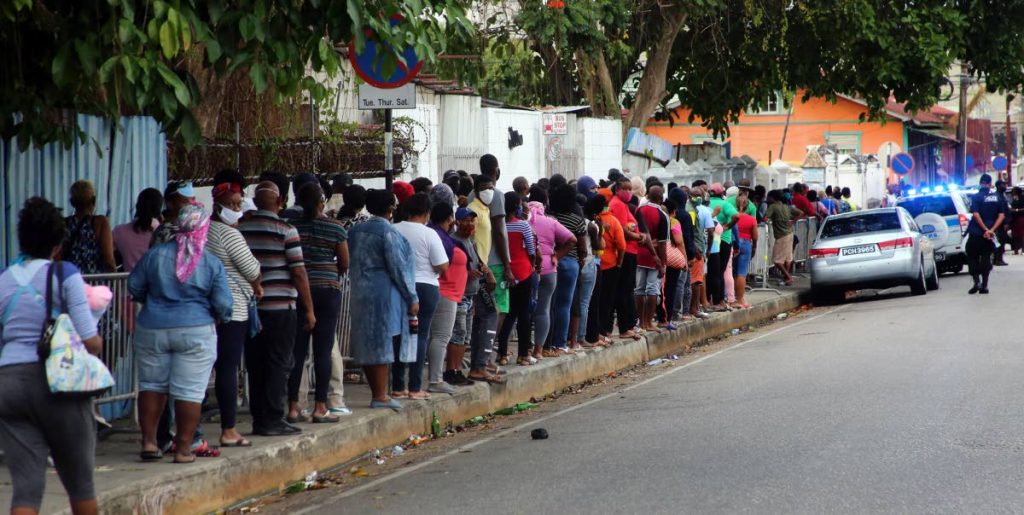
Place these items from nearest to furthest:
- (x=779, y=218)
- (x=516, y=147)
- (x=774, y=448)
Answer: (x=774, y=448), (x=516, y=147), (x=779, y=218)

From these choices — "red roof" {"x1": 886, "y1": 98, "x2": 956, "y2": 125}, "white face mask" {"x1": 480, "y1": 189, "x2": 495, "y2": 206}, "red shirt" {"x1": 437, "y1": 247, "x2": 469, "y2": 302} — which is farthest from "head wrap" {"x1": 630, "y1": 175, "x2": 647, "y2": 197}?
"red roof" {"x1": 886, "y1": 98, "x2": 956, "y2": 125}

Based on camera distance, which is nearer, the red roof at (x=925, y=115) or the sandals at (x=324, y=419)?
the sandals at (x=324, y=419)

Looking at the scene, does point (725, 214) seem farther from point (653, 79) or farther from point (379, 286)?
point (379, 286)

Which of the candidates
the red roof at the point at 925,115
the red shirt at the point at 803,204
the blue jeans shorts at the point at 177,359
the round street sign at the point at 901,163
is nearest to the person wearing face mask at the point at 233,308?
the blue jeans shorts at the point at 177,359

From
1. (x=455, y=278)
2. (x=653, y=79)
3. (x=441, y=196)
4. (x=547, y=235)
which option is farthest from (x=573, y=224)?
(x=653, y=79)

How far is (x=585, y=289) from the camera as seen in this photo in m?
14.8

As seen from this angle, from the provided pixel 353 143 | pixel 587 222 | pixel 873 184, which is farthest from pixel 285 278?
pixel 873 184

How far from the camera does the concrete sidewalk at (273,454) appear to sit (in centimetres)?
759

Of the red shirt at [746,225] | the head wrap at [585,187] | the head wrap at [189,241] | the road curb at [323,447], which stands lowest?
the road curb at [323,447]

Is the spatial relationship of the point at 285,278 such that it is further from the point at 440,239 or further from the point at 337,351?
the point at 440,239

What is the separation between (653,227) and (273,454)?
8427 millimetres

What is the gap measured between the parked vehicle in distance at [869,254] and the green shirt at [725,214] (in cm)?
360

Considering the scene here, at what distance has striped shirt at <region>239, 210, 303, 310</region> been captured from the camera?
9.21m

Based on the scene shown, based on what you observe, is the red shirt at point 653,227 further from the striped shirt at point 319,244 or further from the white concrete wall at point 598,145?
the white concrete wall at point 598,145
